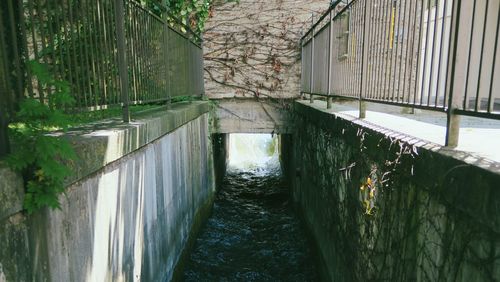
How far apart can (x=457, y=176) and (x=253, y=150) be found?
1674 cm

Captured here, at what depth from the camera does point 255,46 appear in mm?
9906

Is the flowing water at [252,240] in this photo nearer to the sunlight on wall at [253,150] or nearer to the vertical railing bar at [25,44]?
the vertical railing bar at [25,44]

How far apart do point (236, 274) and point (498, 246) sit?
15.9 ft

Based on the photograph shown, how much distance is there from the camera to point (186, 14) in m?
→ 9.38

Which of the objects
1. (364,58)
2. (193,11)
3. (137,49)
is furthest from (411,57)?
(193,11)

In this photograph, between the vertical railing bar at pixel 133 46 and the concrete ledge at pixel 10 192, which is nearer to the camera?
the concrete ledge at pixel 10 192

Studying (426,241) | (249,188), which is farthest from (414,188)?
(249,188)

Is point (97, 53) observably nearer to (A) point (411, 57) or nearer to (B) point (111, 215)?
(B) point (111, 215)

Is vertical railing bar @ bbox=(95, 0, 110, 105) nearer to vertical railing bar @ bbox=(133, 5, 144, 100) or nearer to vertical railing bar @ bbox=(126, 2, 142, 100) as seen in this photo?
vertical railing bar @ bbox=(126, 2, 142, 100)

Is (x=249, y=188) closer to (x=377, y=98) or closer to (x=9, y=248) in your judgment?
(x=377, y=98)

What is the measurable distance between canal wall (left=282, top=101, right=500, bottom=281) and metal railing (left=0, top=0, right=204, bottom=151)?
2.29 metres

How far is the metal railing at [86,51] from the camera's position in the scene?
208cm

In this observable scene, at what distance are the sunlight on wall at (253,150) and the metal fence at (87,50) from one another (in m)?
11.6

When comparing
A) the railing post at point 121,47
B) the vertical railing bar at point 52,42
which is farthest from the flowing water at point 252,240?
the vertical railing bar at point 52,42
